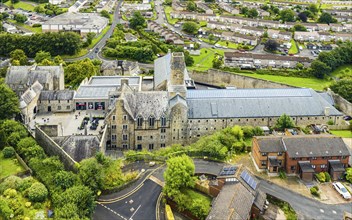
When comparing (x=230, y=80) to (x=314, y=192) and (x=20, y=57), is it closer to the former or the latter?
(x=20, y=57)

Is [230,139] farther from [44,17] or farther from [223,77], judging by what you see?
[44,17]

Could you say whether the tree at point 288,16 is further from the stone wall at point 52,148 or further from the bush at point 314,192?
the stone wall at point 52,148

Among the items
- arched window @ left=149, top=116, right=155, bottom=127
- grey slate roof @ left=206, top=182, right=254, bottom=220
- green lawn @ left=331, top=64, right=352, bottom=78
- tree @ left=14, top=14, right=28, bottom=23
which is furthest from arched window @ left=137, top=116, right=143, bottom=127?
tree @ left=14, top=14, right=28, bottom=23

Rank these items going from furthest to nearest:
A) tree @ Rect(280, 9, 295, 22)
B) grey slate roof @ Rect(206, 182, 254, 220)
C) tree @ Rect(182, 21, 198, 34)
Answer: tree @ Rect(280, 9, 295, 22) < tree @ Rect(182, 21, 198, 34) < grey slate roof @ Rect(206, 182, 254, 220)

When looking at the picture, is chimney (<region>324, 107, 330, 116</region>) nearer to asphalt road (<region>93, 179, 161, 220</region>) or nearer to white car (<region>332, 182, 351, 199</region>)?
white car (<region>332, 182, 351, 199</region>)

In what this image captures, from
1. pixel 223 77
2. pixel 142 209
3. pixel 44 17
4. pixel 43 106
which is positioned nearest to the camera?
pixel 142 209

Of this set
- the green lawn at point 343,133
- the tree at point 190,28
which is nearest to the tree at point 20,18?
the tree at point 190,28

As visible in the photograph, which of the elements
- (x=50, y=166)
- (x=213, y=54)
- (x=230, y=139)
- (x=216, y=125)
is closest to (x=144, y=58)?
(x=213, y=54)

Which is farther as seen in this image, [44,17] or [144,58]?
[44,17]
